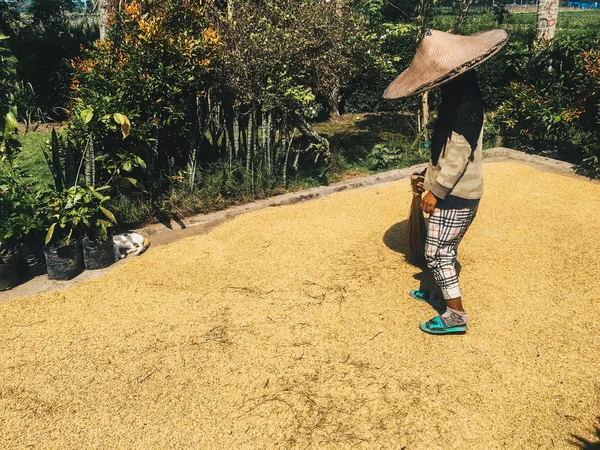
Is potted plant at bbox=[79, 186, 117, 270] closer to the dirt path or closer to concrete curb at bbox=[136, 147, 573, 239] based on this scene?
the dirt path

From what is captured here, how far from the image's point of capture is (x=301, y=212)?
5820 mm

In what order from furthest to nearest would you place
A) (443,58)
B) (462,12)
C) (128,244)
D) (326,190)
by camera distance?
(462,12) < (326,190) < (128,244) < (443,58)

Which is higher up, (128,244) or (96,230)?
(96,230)

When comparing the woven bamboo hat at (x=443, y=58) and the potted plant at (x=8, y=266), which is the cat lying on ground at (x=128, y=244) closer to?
the potted plant at (x=8, y=266)

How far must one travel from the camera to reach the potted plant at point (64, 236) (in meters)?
4.24

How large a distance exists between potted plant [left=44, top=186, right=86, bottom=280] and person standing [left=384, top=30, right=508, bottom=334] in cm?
280

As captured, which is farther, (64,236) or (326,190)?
(326,190)

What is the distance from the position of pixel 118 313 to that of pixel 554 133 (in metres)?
7.05

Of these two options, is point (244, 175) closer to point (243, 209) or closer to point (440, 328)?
point (243, 209)

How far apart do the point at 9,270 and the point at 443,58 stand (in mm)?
3752

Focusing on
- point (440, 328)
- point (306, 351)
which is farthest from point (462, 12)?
point (306, 351)

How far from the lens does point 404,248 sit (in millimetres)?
4848

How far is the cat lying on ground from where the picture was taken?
4715mm

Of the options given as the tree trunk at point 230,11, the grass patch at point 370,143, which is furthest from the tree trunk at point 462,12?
the tree trunk at point 230,11
